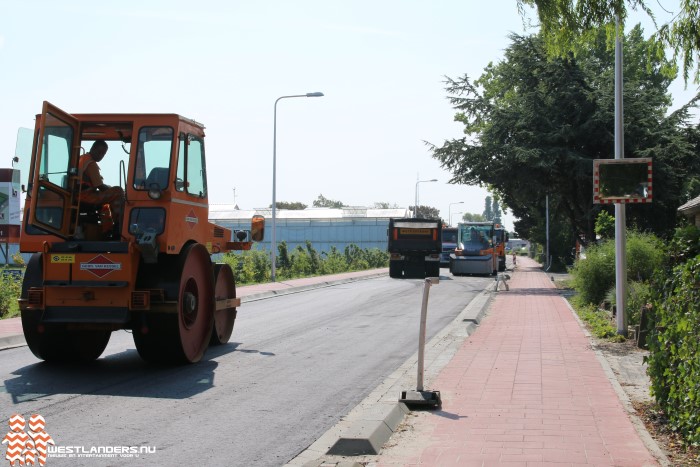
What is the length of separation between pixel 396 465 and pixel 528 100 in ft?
86.8

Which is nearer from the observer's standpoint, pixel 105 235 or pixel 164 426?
pixel 164 426

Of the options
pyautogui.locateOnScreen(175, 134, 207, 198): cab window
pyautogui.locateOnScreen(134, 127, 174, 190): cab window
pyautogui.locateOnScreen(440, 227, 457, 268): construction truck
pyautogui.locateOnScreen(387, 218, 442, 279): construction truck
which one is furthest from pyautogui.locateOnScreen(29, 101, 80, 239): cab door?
pyautogui.locateOnScreen(440, 227, 457, 268): construction truck

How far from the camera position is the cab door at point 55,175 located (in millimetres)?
9930

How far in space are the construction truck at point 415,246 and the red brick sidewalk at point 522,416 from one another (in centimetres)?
2682

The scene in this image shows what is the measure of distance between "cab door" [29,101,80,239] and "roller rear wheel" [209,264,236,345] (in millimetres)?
2566

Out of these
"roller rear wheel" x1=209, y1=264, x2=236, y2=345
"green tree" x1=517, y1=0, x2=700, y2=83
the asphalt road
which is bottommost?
the asphalt road

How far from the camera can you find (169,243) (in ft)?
33.3

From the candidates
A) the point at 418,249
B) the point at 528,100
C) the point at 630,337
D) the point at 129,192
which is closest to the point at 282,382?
the point at 129,192

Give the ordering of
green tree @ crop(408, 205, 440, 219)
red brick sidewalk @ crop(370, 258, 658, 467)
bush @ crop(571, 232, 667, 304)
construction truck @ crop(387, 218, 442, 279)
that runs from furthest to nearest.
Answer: green tree @ crop(408, 205, 440, 219) < construction truck @ crop(387, 218, 442, 279) < bush @ crop(571, 232, 667, 304) < red brick sidewalk @ crop(370, 258, 658, 467)

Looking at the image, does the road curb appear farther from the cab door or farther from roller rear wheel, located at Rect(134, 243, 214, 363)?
the cab door

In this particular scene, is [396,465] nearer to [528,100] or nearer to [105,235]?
[105,235]

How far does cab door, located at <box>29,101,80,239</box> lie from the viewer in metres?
9.93

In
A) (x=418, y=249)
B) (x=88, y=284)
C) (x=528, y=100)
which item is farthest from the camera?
(x=418, y=249)

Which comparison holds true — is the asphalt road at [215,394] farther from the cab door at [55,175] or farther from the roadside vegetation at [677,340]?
the roadside vegetation at [677,340]
